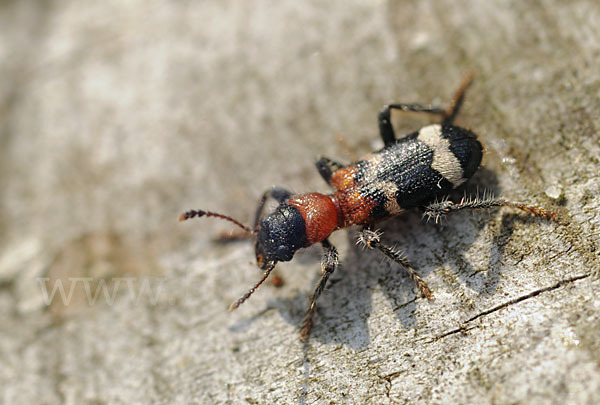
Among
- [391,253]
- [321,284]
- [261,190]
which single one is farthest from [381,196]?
[261,190]

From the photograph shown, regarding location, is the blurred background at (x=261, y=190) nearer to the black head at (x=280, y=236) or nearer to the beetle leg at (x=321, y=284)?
the beetle leg at (x=321, y=284)

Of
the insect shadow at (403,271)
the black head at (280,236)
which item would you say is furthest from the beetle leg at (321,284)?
the black head at (280,236)

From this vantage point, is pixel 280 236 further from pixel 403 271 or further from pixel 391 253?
pixel 403 271

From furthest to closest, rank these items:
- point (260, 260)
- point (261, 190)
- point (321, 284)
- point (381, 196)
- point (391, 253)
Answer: point (261, 190) → point (260, 260) → point (381, 196) → point (321, 284) → point (391, 253)

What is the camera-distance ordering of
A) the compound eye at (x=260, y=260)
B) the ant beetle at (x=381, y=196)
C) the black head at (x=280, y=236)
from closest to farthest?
the ant beetle at (x=381, y=196)
the black head at (x=280, y=236)
the compound eye at (x=260, y=260)

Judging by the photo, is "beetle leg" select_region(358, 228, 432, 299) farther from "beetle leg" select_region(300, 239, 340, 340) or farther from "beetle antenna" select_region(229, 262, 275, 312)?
"beetle antenna" select_region(229, 262, 275, 312)

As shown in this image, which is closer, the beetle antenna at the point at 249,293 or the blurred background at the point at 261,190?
the blurred background at the point at 261,190
